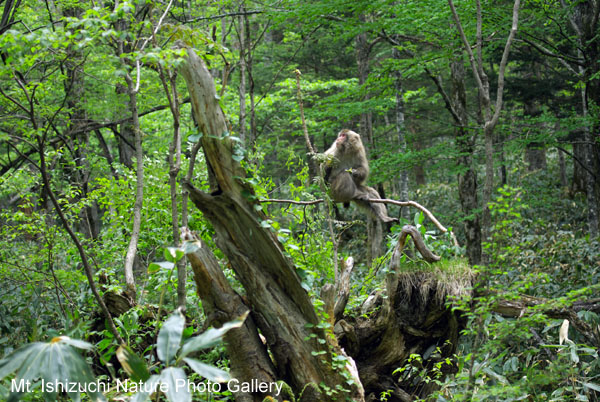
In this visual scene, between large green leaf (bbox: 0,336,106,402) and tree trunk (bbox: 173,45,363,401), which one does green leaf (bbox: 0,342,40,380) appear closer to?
large green leaf (bbox: 0,336,106,402)

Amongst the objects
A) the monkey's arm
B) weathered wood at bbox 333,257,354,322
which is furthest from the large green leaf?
the monkey's arm

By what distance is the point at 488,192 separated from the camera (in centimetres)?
418

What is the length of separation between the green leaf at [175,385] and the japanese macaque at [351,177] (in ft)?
18.2

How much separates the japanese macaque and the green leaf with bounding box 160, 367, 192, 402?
555cm

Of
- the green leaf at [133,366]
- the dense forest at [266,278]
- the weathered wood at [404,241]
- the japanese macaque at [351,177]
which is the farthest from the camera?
the japanese macaque at [351,177]

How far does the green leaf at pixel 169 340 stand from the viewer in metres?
2.00

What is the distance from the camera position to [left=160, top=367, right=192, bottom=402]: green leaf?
6.10 ft

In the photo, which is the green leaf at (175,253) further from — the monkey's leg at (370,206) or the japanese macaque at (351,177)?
the monkey's leg at (370,206)

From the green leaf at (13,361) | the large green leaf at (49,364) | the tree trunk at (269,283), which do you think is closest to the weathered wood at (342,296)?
the tree trunk at (269,283)

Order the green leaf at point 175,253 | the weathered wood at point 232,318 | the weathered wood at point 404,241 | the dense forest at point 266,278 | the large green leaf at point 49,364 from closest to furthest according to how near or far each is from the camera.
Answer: the large green leaf at point 49,364 < the green leaf at point 175,253 < the dense forest at point 266,278 < the weathered wood at point 232,318 < the weathered wood at point 404,241

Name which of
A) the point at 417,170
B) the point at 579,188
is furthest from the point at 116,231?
the point at 417,170

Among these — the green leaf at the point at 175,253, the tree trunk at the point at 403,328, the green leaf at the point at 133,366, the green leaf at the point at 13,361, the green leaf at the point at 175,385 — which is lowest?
the tree trunk at the point at 403,328

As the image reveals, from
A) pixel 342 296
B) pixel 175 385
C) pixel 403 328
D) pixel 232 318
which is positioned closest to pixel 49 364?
pixel 175 385

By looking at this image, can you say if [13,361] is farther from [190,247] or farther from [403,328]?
[403,328]
